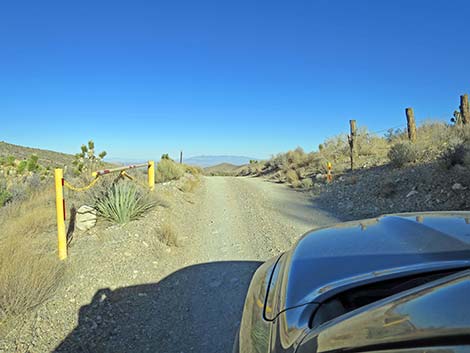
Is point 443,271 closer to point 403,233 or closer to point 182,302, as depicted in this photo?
point 403,233

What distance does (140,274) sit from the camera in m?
4.92

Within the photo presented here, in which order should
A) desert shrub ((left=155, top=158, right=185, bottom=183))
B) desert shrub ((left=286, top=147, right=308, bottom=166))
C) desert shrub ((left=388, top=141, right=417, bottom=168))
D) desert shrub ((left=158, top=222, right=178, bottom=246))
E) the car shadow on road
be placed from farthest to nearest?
1. desert shrub ((left=286, top=147, right=308, bottom=166))
2. desert shrub ((left=155, top=158, right=185, bottom=183))
3. desert shrub ((left=388, top=141, right=417, bottom=168))
4. desert shrub ((left=158, top=222, right=178, bottom=246))
5. the car shadow on road

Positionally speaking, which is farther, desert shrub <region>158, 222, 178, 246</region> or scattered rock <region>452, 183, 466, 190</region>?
scattered rock <region>452, 183, 466, 190</region>

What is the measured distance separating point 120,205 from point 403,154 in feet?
34.8

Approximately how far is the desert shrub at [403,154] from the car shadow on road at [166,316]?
9.86 metres

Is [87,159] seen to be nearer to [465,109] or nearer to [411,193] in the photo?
[411,193]

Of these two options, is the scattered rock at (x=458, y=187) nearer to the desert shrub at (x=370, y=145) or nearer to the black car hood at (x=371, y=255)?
the black car hood at (x=371, y=255)

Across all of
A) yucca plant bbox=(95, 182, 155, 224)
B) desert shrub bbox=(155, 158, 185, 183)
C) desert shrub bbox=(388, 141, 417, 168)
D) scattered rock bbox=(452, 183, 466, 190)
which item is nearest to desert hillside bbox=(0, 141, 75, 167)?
desert shrub bbox=(155, 158, 185, 183)

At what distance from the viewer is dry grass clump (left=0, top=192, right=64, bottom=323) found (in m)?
3.75

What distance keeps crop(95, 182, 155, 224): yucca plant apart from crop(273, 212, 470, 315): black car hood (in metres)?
5.22

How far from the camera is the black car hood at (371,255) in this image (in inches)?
59.6

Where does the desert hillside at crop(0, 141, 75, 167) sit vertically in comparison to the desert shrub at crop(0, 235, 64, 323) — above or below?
above

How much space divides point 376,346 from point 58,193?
16.4 feet

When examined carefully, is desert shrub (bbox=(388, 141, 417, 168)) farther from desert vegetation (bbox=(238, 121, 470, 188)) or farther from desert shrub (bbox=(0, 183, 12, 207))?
desert shrub (bbox=(0, 183, 12, 207))
